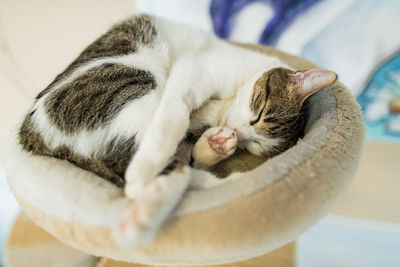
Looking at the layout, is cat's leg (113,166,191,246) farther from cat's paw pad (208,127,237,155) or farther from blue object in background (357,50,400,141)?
blue object in background (357,50,400,141)

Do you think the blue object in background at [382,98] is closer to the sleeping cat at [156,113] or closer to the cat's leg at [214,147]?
the sleeping cat at [156,113]

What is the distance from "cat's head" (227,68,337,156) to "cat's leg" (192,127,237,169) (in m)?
0.11

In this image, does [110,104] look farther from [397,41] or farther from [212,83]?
[397,41]

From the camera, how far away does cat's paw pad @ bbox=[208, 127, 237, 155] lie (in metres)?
0.87

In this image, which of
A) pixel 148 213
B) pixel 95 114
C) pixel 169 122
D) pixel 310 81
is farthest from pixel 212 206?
pixel 310 81

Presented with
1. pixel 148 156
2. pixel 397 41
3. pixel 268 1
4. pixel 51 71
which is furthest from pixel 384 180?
pixel 51 71

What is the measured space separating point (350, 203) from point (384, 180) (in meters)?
0.23

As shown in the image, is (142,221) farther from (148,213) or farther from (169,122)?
(169,122)

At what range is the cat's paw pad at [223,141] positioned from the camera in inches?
34.2

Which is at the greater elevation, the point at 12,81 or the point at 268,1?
the point at 268,1

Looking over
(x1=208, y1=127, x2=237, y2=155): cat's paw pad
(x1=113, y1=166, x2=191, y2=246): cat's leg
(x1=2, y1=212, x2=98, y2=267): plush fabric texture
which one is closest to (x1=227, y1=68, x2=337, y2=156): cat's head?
(x1=208, y1=127, x2=237, y2=155): cat's paw pad

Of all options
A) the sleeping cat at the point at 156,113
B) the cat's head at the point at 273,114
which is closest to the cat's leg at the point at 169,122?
→ the sleeping cat at the point at 156,113

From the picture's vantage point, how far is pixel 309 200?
2.20 feet

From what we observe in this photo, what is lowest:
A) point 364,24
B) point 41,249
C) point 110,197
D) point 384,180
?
point 41,249
